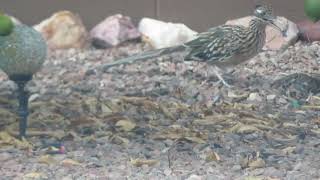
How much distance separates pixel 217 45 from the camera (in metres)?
8.44

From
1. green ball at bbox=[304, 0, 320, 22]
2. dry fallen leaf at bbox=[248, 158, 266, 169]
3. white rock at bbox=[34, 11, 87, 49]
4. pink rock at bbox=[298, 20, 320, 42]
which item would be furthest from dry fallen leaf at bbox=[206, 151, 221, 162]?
white rock at bbox=[34, 11, 87, 49]

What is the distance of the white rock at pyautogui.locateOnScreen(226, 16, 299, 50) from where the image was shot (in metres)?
10.5

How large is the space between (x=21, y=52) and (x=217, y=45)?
2.72 metres

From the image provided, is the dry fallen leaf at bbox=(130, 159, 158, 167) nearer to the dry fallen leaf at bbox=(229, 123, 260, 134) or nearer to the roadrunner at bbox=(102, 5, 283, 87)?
the dry fallen leaf at bbox=(229, 123, 260, 134)

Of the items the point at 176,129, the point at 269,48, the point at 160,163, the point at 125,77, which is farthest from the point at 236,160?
the point at 269,48

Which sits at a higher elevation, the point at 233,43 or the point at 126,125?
the point at 233,43

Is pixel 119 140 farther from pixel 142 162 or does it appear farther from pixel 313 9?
pixel 313 9

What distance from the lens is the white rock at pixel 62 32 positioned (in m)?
10.7

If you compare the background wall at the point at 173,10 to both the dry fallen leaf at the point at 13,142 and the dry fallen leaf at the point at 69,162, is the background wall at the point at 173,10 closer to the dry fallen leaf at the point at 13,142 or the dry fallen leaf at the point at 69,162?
the dry fallen leaf at the point at 13,142

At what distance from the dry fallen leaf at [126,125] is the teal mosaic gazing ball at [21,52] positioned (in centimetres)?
100

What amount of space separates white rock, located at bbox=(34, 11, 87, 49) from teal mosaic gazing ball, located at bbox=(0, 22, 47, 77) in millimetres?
4515

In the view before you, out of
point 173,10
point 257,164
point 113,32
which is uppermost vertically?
point 173,10

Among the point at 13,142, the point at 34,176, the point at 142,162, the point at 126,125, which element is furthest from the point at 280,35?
the point at 34,176

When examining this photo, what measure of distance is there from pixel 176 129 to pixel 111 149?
2.25 feet
